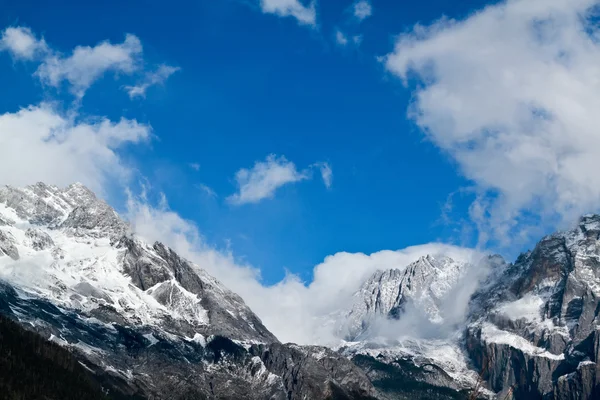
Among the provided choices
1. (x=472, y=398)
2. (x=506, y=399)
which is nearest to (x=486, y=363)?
(x=472, y=398)

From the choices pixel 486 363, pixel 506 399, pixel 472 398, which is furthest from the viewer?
pixel 506 399

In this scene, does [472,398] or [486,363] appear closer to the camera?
[486,363]

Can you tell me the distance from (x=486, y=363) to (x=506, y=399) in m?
11.9

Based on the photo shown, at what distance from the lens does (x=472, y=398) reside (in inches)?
1380

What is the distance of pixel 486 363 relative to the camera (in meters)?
32.5

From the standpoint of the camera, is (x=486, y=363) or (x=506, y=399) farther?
(x=506, y=399)

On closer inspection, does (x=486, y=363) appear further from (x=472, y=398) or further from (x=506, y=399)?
(x=506, y=399)

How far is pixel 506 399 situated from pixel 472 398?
29.4 ft

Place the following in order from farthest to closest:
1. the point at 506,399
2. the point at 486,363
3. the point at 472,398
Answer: the point at 506,399, the point at 472,398, the point at 486,363

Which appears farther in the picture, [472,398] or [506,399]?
[506,399]

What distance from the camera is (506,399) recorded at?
4288 centimetres

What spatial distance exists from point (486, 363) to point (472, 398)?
338 cm
